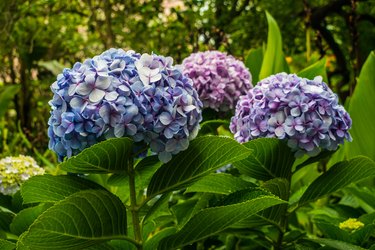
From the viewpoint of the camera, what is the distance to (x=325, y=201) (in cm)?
277

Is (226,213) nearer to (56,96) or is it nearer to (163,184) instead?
(163,184)

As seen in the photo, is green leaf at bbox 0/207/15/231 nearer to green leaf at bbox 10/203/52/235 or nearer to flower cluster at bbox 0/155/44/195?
green leaf at bbox 10/203/52/235

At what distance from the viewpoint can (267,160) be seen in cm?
170

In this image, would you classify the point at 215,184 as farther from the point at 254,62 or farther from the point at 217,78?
the point at 254,62

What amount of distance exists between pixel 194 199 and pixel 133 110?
0.93 m

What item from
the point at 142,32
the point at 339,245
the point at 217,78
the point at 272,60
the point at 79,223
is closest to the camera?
the point at 79,223

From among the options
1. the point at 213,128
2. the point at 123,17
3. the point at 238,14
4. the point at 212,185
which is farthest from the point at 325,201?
the point at 123,17

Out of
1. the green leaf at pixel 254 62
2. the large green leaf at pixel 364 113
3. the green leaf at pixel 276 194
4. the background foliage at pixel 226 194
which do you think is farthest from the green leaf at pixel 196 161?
the green leaf at pixel 254 62

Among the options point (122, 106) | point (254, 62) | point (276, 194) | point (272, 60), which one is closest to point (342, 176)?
point (276, 194)

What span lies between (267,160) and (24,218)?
0.60m

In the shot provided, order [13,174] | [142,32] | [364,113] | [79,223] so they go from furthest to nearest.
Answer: [142,32], [364,113], [13,174], [79,223]

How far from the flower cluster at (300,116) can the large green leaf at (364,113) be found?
771 mm

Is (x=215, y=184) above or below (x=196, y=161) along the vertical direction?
below

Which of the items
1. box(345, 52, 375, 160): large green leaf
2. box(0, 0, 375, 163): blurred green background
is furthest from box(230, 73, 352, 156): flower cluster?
box(0, 0, 375, 163): blurred green background
